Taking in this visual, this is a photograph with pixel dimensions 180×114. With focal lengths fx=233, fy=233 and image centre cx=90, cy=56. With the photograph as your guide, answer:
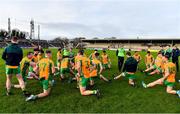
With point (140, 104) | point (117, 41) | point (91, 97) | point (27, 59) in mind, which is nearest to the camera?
point (140, 104)

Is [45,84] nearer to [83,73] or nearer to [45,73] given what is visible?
[45,73]

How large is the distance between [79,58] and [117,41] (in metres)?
88.6

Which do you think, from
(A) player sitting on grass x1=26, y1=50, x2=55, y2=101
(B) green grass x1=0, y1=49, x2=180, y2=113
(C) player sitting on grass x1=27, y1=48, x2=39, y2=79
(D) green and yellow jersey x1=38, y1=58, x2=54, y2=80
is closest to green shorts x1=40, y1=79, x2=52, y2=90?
(A) player sitting on grass x1=26, y1=50, x2=55, y2=101

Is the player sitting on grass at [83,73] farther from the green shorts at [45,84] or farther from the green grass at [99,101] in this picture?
the green shorts at [45,84]

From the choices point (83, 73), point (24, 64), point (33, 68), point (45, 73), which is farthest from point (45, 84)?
point (33, 68)

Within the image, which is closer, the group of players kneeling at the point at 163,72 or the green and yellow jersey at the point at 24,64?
the group of players kneeling at the point at 163,72

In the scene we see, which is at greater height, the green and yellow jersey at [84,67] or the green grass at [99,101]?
the green and yellow jersey at [84,67]

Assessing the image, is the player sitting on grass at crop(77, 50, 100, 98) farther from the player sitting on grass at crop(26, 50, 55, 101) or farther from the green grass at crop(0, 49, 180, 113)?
the player sitting on grass at crop(26, 50, 55, 101)

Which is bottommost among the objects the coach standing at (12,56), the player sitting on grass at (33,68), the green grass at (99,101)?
the green grass at (99,101)

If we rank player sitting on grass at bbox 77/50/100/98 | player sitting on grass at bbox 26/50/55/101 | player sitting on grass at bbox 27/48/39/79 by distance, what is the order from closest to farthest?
1. player sitting on grass at bbox 26/50/55/101
2. player sitting on grass at bbox 77/50/100/98
3. player sitting on grass at bbox 27/48/39/79

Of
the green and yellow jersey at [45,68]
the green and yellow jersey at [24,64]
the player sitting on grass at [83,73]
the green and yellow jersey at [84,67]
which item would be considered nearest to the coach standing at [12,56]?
the green and yellow jersey at [45,68]

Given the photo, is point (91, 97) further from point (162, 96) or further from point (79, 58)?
point (162, 96)

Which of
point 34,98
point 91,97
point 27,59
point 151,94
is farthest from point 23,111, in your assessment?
point 151,94

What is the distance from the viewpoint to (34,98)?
9.88 meters
